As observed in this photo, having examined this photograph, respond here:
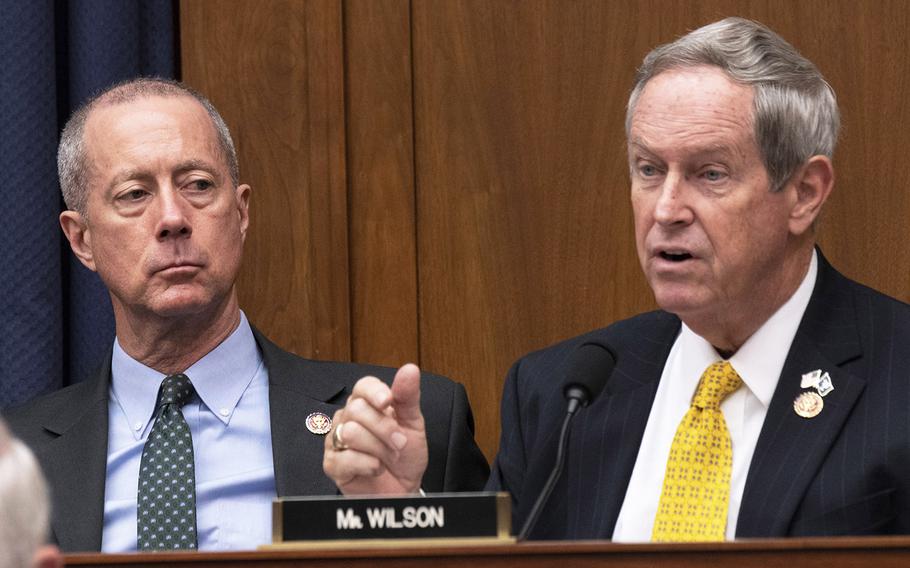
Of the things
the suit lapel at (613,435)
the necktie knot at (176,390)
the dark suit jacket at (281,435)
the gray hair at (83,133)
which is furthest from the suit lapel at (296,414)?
the suit lapel at (613,435)

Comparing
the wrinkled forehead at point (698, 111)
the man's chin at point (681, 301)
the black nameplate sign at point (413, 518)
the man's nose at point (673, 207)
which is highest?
the wrinkled forehead at point (698, 111)

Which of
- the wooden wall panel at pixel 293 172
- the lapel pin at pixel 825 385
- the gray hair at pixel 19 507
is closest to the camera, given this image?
the gray hair at pixel 19 507

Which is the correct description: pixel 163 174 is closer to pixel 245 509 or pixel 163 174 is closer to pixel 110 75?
pixel 110 75

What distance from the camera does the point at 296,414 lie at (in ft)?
9.50

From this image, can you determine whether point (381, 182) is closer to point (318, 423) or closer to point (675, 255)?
point (318, 423)

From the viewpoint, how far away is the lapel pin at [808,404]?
2320mm

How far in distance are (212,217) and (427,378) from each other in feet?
1.70

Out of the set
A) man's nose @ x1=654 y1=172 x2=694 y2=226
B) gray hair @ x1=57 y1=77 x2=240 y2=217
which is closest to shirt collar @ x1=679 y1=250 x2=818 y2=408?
man's nose @ x1=654 y1=172 x2=694 y2=226

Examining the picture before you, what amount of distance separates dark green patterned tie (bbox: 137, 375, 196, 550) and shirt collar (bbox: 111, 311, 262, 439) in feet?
0.18

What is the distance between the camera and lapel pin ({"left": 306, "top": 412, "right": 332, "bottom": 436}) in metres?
2.87

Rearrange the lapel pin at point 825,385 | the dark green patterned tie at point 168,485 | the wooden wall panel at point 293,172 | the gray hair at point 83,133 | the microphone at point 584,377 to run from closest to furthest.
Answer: the microphone at point 584,377 → the lapel pin at point 825,385 → the dark green patterned tie at point 168,485 → the gray hair at point 83,133 → the wooden wall panel at point 293,172

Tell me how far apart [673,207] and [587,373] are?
37 centimetres

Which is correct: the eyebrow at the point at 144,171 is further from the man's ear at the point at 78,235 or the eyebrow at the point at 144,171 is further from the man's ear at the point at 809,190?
the man's ear at the point at 809,190

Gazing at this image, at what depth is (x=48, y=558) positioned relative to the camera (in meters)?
1.26
